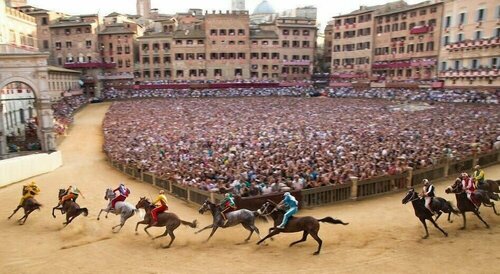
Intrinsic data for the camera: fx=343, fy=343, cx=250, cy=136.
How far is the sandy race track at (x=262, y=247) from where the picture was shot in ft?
33.0

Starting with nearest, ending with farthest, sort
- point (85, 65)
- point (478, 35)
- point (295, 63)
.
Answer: point (478, 35)
point (85, 65)
point (295, 63)

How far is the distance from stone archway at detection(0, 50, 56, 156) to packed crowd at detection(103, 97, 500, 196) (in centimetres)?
472

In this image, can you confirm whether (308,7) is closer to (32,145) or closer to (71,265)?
(32,145)

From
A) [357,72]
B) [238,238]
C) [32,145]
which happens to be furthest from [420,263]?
[357,72]

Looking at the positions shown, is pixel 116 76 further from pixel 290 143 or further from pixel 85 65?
pixel 290 143

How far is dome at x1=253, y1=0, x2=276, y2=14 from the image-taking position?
107688mm

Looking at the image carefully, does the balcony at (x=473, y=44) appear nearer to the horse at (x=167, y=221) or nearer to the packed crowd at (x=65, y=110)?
the horse at (x=167, y=221)

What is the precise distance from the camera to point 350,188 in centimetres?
1563

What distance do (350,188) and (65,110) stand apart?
4459cm

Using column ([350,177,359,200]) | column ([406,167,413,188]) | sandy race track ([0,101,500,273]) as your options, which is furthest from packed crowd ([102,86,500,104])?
sandy race track ([0,101,500,273])

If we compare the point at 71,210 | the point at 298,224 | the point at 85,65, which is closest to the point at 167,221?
the point at 71,210

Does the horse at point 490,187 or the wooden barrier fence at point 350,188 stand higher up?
the horse at point 490,187

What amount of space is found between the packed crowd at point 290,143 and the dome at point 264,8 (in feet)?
236

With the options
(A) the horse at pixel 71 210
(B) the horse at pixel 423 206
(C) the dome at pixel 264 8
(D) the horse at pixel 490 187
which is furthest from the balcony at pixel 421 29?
(C) the dome at pixel 264 8
